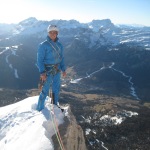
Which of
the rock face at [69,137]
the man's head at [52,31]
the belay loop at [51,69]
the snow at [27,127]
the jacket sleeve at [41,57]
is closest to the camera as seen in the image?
the snow at [27,127]

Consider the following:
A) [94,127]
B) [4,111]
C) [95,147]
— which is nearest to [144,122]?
[94,127]

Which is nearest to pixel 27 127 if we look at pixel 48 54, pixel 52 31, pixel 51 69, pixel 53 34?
pixel 51 69

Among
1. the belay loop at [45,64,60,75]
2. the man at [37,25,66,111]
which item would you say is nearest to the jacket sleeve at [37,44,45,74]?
the man at [37,25,66,111]

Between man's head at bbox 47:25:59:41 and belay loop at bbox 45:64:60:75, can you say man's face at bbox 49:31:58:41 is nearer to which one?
man's head at bbox 47:25:59:41

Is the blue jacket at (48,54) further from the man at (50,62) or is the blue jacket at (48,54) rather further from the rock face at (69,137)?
the rock face at (69,137)

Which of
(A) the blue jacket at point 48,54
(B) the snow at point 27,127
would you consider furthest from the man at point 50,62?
(B) the snow at point 27,127

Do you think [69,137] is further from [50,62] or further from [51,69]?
[50,62]
